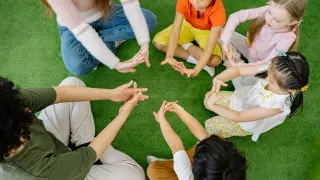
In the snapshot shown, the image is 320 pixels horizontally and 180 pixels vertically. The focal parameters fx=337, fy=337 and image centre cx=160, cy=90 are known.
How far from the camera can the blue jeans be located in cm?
157

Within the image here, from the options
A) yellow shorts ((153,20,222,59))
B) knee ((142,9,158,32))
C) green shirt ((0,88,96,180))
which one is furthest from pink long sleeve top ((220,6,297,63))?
green shirt ((0,88,96,180))

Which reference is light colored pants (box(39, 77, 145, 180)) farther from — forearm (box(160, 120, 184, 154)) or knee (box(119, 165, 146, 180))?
forearm (box(160, 120, 184, 154))

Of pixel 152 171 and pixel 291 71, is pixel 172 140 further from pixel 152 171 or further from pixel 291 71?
pixel 291 71

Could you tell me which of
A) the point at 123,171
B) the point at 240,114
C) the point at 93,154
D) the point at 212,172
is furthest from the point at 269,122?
the point at 93,154

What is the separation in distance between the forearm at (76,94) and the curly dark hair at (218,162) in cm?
49

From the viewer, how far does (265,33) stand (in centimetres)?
151

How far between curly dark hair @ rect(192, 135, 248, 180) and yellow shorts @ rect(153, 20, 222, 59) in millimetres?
733

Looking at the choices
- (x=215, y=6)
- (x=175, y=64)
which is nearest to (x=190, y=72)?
(x=175, y=64)

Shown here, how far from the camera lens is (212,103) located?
4.62 feet

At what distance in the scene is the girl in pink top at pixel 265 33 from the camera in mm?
1340

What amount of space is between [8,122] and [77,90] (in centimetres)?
46

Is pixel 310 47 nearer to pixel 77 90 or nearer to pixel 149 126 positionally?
pixel 149 126

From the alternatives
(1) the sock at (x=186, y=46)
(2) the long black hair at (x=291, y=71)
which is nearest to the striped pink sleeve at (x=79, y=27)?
(1) the sock at (x=186, y=46)

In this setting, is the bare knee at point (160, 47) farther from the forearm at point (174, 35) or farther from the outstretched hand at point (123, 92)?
the outstretched hand at point (123, 92)
